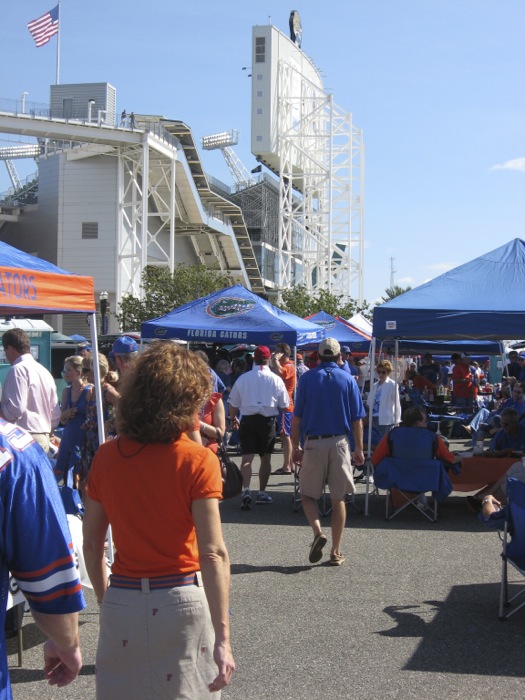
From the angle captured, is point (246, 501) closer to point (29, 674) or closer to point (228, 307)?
point (228, 307)

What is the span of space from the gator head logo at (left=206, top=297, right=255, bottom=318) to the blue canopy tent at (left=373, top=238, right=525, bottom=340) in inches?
177

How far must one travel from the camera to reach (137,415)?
121 inches

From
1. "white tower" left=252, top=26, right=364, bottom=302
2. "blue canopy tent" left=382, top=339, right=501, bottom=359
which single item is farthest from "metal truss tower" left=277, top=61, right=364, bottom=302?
"blue canopy tent" left=382, top=339, right=501, bottom=359

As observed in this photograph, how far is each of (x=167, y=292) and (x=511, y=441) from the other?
32.9 m

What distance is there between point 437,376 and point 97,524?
A: 22.1m

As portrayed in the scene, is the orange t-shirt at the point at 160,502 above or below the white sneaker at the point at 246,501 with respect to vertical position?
above

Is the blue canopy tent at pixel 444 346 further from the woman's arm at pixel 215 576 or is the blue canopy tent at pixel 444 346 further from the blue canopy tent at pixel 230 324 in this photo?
the woman's arm at pixel 215 576

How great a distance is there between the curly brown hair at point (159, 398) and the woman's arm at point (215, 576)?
0.91 feet

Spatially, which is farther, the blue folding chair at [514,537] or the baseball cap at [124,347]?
the baseball cap at [124,347]

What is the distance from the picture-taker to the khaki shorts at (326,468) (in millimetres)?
7707

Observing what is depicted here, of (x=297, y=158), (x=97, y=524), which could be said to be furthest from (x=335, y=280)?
(x=97, y=524)

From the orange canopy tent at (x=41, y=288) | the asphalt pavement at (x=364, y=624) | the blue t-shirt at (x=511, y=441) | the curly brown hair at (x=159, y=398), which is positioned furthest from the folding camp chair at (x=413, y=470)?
the curly brown hair at (x=159, y=398)

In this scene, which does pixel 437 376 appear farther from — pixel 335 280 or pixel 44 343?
pixel 335 280

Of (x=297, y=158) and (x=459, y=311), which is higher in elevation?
(x=297, y=158)
